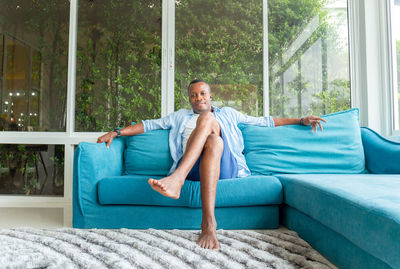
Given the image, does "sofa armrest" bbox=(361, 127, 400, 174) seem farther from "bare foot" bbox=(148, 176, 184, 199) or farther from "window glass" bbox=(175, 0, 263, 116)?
"bare foot" bbox=(148, 176, 184, 199)

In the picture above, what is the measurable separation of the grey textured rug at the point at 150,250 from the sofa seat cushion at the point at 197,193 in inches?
6.9

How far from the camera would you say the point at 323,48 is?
3.03 meters

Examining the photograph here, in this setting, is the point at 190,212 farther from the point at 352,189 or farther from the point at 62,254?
the point at 352,189

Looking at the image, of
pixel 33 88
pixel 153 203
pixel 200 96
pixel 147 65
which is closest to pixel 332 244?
pixel 153 203

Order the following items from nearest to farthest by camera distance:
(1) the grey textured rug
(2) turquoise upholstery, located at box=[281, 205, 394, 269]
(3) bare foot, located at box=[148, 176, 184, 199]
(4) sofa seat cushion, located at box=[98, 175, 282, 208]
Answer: (2) turquoise upholstery, located at box=[281, 205, 394, 269]
(1) the grey textured rug
(3) bare foot, located at box=[148, 176, 184, 199]
(4) sofa seat cushion, located at box=[98, 175, 282, 208]

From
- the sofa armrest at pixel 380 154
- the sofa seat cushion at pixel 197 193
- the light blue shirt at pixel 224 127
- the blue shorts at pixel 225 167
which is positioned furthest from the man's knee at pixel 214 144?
the sofa armrest at pixel 380 154

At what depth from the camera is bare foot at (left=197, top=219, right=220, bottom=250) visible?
Result: 1.39 metres

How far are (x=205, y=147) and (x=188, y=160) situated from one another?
0.53 ft

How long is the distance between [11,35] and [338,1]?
11.5 ft

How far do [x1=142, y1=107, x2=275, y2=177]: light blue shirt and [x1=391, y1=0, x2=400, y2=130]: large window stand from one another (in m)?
1.24

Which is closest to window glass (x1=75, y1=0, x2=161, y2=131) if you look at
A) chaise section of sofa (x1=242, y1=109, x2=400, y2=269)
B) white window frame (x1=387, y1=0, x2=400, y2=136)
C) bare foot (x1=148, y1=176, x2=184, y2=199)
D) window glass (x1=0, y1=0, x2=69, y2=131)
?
window glass (x1=0, y1=0, x2=69, y2=131)

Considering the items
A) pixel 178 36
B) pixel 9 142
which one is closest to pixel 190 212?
pixel 178 36

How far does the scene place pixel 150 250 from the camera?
53.4 inches

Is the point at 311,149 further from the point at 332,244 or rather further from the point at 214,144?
the point at 332,244
